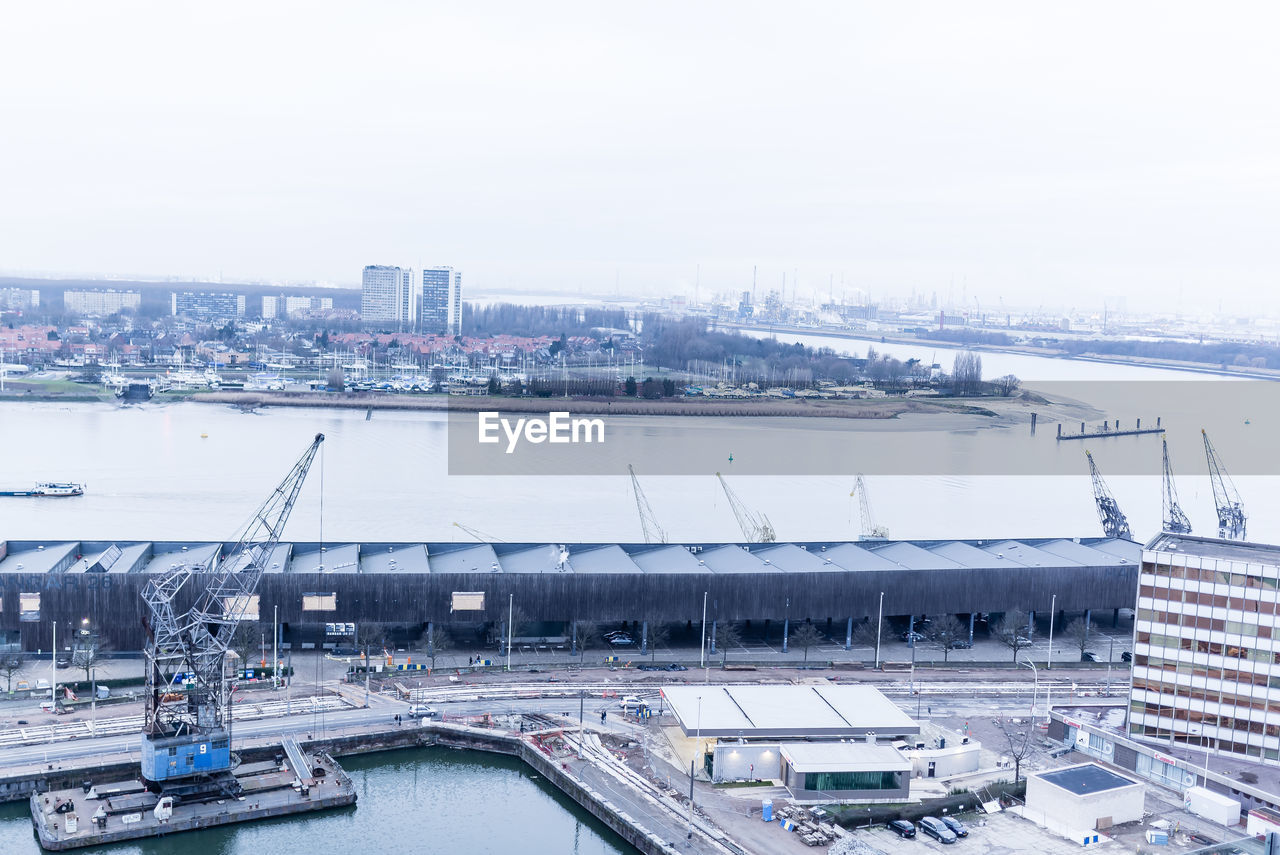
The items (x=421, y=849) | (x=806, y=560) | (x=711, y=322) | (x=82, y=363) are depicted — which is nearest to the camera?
(x=421, y=849)

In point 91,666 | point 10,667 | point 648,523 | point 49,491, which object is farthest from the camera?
point 49,491

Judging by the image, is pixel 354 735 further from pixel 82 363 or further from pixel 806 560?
pixel 82 363

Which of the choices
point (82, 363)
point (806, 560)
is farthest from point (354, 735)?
point (82, 363)

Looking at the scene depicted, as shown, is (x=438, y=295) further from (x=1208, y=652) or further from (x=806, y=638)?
(x=1208, y=652)

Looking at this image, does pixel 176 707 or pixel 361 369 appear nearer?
pixel 176 707

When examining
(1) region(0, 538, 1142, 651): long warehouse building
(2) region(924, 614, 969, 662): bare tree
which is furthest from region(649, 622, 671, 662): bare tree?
(2) region(924, 614, 969, 662): bare tree

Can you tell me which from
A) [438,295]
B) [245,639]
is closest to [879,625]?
[245,639]

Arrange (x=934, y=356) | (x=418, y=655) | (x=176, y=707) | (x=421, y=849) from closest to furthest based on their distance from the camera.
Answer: (x=421, y=849) → (x=176, y=707) → (x=418, y=655) → (x=934, y=356)
